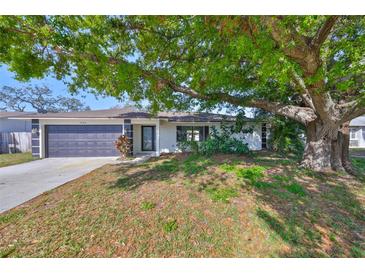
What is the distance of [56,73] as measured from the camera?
646 cm

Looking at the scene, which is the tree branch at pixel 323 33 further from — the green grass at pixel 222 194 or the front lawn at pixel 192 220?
the green grass at pixel 222 194

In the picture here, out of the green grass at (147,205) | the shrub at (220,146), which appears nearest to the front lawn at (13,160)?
the green grass at (147,205)

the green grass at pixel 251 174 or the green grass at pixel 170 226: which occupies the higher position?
the green grass at pixel 251 174

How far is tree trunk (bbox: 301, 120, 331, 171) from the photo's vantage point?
7004 mm

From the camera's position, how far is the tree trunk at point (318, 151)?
700 cm

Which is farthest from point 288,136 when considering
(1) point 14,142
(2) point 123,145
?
(1) point 14,142

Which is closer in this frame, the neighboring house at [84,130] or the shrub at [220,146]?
the shrub at [220,146]

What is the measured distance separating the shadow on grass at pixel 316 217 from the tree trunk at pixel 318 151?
1412mm

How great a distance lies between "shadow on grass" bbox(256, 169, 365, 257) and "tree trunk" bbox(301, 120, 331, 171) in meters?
1.41

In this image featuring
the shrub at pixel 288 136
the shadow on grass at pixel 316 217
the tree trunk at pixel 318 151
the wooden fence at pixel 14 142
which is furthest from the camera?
the wooden fence at pixel 14 142

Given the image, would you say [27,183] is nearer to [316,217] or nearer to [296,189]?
[316,217]

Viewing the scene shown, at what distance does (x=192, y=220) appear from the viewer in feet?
11.6

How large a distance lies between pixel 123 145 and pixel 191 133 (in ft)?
16.9

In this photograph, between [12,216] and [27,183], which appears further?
[27,183]
